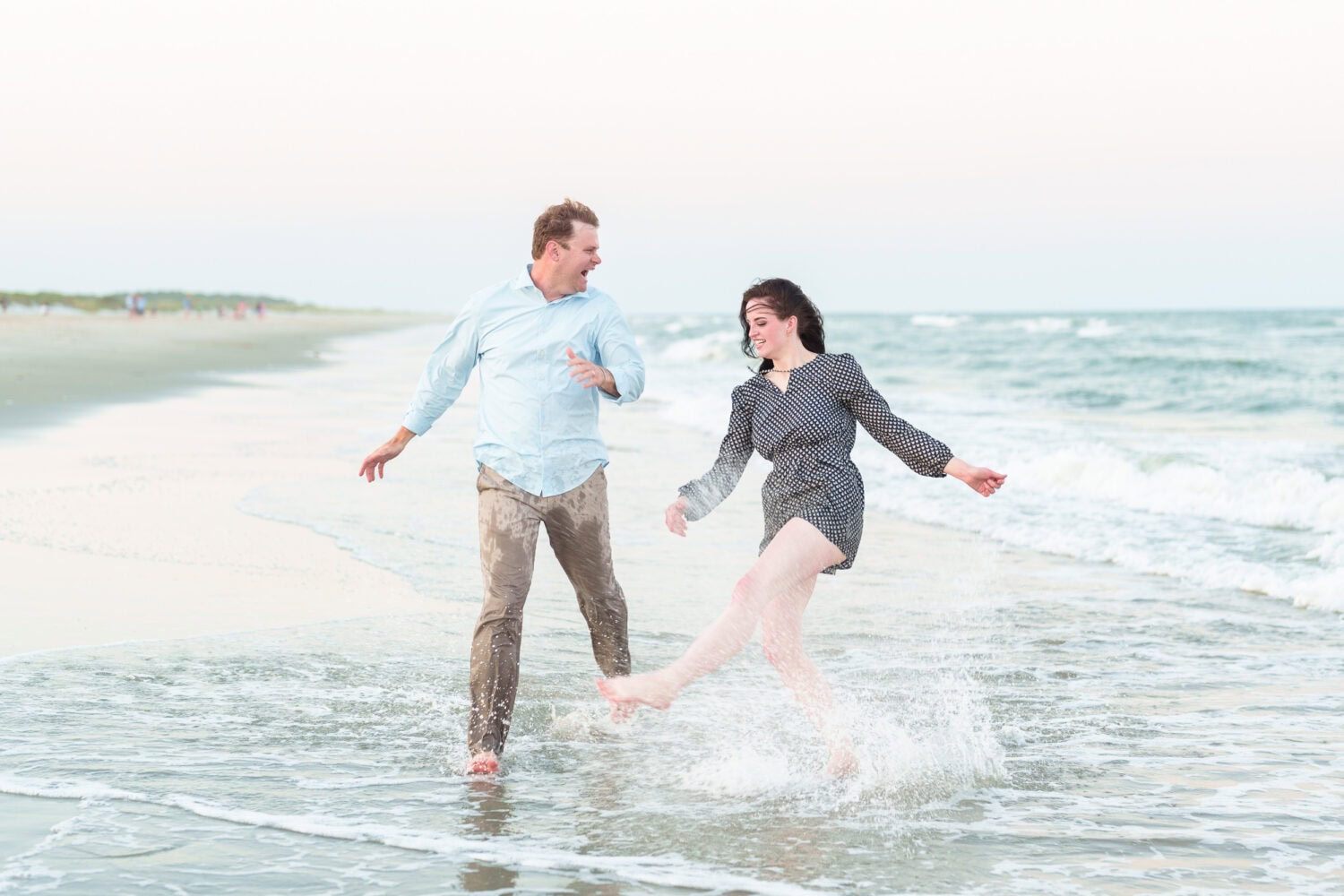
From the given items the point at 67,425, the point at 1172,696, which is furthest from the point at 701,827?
the point at 67,425

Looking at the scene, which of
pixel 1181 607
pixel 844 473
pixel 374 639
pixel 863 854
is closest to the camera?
pixel 863 854

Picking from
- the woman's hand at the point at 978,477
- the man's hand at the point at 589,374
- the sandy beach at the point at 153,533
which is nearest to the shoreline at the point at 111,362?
the sandy beach at the point at 153,533

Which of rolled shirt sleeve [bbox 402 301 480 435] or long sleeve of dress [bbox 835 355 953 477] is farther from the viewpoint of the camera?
rolled shirt sleeve [bbox 402 301 480 435]

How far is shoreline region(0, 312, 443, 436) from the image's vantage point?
1848 cm

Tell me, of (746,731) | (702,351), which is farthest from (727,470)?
(702,351)

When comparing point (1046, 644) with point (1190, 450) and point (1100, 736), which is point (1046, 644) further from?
point (1190, 450)

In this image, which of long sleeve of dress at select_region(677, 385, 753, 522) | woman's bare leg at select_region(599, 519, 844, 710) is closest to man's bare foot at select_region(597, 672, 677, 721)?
woman's bare leg at select_region(599, 519, 844, 710)

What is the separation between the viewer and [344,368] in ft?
108

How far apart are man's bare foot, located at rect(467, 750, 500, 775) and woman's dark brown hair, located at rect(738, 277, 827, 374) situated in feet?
5.50

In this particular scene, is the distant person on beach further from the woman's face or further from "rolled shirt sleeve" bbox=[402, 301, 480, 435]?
"rolled shirt sleeve" bbox=[402, 301, 480, 435]

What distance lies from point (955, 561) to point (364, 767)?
5772mm

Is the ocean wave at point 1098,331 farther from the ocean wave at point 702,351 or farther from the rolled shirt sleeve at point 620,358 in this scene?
the rolled shirt sleeve at point 620,358

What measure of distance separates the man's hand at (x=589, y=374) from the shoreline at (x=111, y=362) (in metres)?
11.6

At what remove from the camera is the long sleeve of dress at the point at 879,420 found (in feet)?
14.9
